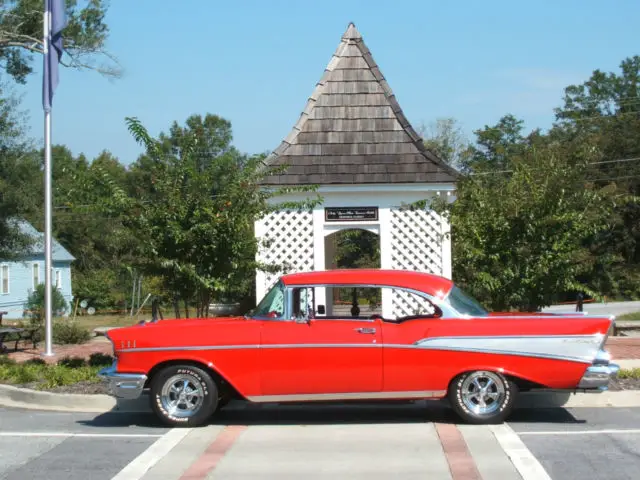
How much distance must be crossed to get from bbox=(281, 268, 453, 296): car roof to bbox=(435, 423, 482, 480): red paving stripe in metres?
1.36

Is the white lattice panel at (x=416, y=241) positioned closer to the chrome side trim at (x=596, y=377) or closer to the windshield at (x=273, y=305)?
the windshield at (x=273, y=305)

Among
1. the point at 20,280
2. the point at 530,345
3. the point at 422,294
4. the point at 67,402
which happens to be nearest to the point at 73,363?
the point at 67,402

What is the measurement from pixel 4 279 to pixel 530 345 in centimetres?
3810

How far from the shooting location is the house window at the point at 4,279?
42.1 metres

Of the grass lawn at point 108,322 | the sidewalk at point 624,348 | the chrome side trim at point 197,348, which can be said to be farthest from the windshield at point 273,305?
the grass lawn at point 108,322

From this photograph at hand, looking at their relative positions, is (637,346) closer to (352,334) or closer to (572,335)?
(572,335)

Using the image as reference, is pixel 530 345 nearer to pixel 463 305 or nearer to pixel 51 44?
pixel 463 305

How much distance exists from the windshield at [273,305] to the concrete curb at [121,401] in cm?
205

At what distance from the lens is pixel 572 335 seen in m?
8.62

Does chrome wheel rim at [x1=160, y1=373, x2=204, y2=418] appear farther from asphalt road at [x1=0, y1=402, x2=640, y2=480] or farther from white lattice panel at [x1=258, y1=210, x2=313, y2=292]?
white lattice panel at [x1=258, y1=210, x2=313, y2=292]

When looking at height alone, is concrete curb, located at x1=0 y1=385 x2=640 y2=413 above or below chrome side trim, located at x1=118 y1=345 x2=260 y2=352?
below

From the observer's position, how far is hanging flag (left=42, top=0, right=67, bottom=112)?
14.3 meters

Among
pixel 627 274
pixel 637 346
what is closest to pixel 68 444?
pixel 637 346

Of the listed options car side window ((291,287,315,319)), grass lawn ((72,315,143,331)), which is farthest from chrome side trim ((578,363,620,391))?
grass lawn ((72,315,143,331))
